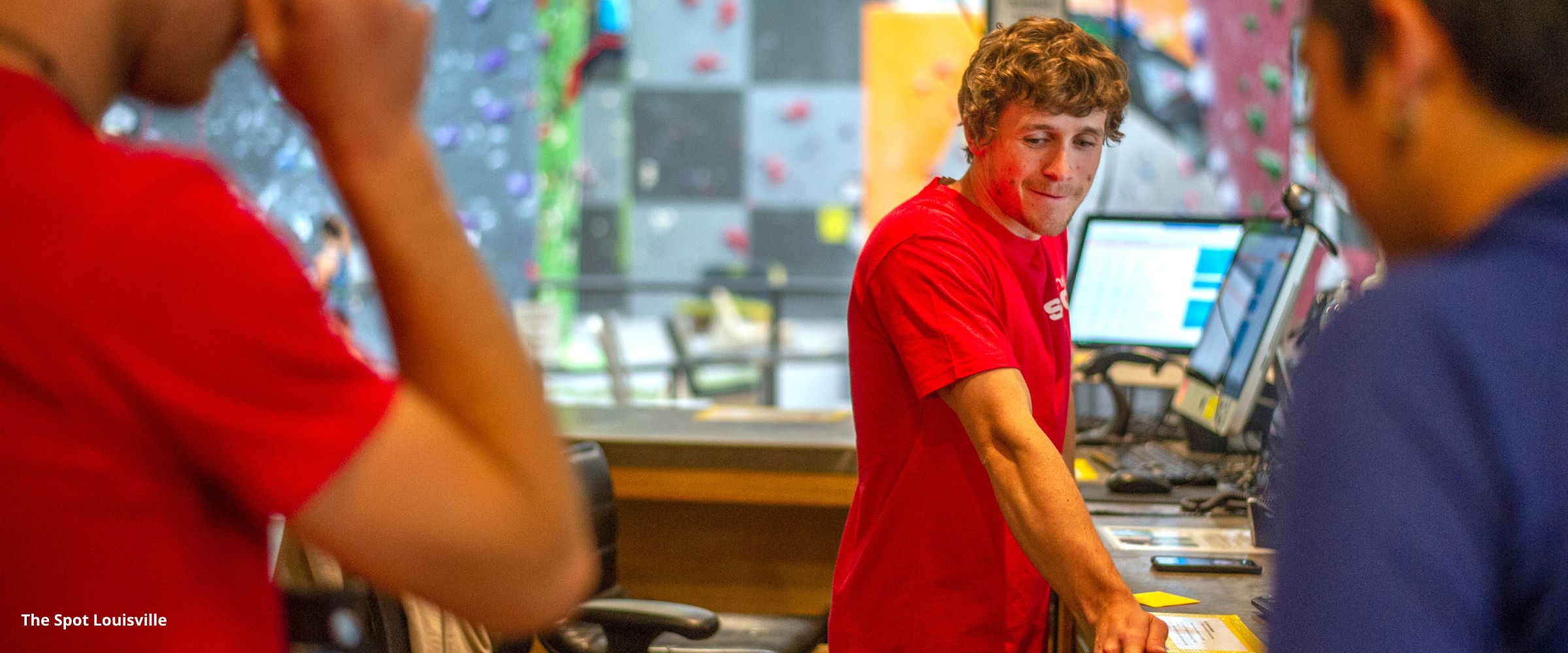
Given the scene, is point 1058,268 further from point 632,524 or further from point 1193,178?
point 1193,178

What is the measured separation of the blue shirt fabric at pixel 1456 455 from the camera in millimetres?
521

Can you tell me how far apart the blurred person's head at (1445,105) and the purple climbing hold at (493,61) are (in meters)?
6.95

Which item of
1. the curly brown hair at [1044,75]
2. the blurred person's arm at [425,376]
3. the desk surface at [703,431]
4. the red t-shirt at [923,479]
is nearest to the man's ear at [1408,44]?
the blurred person's arm at [425,376]

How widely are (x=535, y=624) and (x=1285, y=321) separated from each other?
6.06 feet

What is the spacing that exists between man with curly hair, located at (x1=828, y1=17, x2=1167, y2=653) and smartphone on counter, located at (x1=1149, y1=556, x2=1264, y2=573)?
0.64 feet

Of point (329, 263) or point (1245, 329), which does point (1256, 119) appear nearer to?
point (1245, 329)

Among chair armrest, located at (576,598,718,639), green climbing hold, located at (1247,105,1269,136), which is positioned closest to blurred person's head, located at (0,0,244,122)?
chair armrest, located at (576,598,718,639)

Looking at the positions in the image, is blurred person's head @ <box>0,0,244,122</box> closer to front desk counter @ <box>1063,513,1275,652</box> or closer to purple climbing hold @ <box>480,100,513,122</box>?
front desk counter @ <box>1063,513,1275,652</box>

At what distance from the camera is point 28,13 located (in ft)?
1.79

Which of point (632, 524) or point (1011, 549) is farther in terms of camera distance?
point (632, 524)

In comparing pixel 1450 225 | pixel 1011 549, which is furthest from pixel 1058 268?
pixel 1450 225

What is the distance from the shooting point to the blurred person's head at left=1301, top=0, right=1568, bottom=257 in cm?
53

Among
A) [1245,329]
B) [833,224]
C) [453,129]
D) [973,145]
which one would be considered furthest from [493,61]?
[973,145]

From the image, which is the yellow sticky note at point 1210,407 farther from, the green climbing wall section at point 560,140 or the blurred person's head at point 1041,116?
the green climbing wall section at point 560,140
